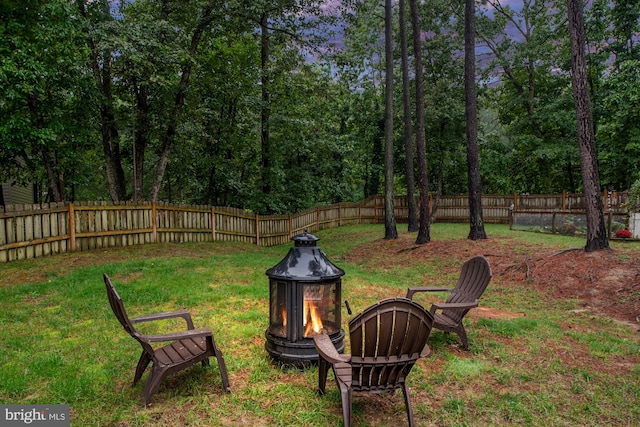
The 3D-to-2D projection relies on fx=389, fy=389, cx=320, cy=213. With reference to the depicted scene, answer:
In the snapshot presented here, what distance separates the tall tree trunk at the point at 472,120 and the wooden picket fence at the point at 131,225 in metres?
7.25

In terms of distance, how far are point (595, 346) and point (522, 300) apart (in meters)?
2.42

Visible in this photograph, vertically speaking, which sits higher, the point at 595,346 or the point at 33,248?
the point at 33,248

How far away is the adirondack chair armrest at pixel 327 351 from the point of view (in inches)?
108

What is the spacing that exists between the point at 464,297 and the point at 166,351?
10.1 feet

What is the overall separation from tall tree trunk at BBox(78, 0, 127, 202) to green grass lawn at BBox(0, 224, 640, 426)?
5531 millimetres

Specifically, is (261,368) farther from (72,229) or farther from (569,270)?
(72,229)

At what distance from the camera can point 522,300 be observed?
22.3ft

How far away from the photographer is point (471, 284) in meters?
4.38

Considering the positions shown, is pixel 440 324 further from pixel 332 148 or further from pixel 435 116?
pixel 435 116

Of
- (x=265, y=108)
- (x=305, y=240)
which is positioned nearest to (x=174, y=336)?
(x=305, y=240)

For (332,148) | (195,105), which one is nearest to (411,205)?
(332,148)

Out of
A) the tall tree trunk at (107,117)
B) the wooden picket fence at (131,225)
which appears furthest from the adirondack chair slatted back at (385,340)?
the tall tree trunk at (107,117)

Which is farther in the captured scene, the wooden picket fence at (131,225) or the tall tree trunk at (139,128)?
the tall tree trunk at (139,128)

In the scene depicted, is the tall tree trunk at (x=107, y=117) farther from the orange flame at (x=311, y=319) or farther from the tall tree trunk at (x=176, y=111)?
the orange flame at (x=311, y=319)
